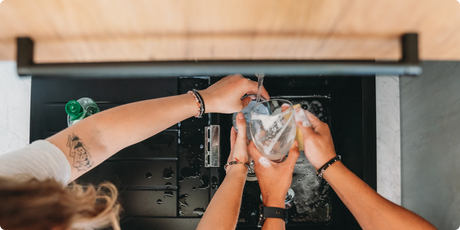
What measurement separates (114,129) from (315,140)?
68cm

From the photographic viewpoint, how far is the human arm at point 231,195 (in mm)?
751

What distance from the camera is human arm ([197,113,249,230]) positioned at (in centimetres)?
75

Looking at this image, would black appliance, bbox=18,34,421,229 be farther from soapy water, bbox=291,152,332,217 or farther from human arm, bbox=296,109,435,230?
human arm, bbox=296,109,435,230

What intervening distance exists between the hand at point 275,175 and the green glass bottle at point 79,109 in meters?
0.77

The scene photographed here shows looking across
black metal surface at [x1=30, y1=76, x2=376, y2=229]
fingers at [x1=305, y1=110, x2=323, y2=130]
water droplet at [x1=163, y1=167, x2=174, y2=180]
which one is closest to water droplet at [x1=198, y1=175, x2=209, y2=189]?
black metal surface at [x1=30, y1=76, x2=376, y2=229]

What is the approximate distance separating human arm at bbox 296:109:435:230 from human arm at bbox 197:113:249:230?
233 millimetres

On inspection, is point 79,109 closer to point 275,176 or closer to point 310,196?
point 275,176

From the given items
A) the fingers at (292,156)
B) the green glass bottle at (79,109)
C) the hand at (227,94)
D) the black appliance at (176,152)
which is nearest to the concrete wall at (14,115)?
the black appliance at (176,152)

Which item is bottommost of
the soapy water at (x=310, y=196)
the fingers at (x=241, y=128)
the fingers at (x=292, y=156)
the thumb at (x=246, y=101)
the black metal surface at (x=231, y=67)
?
the soapy water at (x=310, y=196)

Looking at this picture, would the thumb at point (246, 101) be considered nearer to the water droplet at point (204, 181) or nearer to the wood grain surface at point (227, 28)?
the water droplet at point (204, 181)

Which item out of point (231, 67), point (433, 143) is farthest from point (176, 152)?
point (433, 143)

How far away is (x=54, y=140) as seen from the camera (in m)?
0.57

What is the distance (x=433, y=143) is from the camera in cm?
97

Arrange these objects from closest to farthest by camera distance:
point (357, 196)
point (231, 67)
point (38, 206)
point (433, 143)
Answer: point (231, 67)
point (38, 206)
point (357, 196)
point (433, 143)
